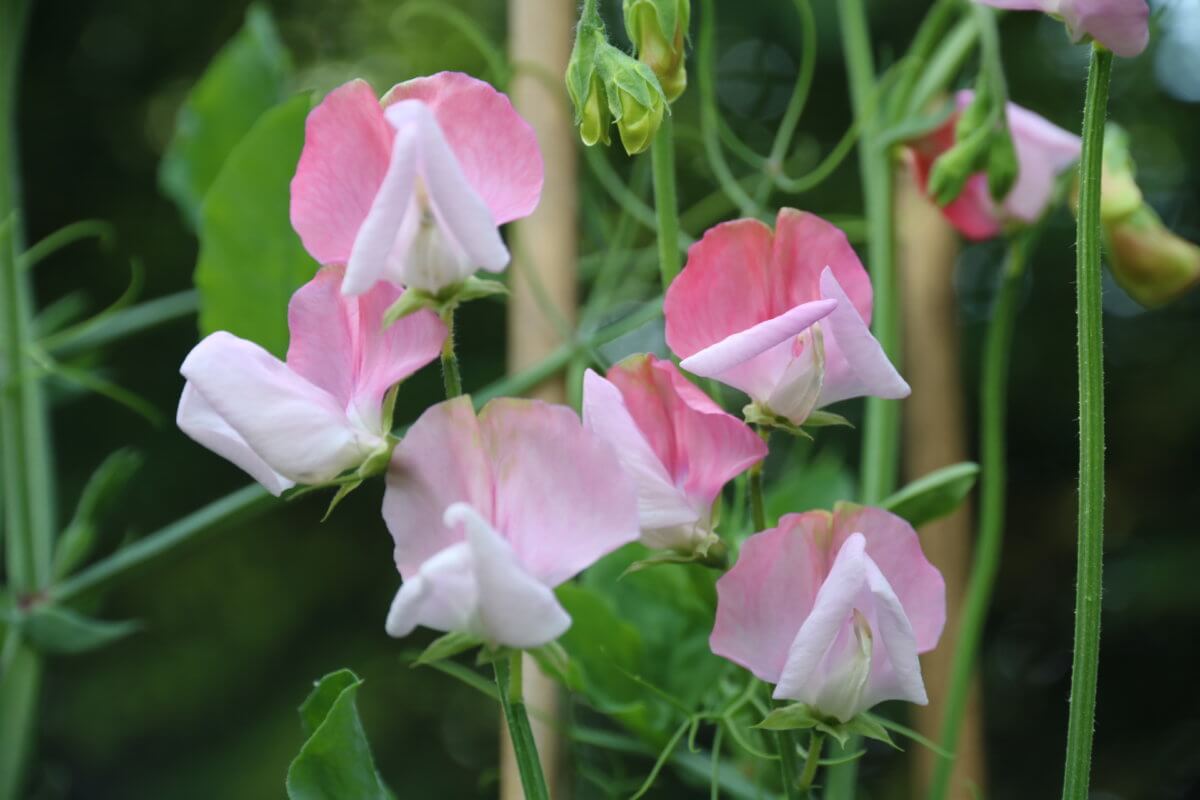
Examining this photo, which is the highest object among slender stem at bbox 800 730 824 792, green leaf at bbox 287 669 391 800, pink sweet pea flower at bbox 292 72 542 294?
pink sweet pea flower at bbox 292 72 542 294

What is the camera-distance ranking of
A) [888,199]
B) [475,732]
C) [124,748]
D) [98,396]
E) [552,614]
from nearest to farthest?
[552,614], [888,199], [98,396], [124,748], [475,732]

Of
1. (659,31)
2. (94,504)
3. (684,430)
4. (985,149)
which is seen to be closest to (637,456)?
(684,430)

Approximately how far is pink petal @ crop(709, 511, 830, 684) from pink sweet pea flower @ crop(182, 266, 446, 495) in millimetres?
106

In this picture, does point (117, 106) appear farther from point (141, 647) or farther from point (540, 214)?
point (540, 214)

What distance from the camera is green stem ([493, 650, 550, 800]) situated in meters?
0.33

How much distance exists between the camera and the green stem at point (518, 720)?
1.09 feet

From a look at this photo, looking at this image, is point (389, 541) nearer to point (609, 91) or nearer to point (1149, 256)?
point (1149, 256)

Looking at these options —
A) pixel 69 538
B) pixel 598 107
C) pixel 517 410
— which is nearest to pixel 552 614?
pixel 517 410

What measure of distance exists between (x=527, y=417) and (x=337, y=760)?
12 cm

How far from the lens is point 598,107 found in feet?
1.21

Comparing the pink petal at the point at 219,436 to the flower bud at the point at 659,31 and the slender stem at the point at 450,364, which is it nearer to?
the slender stem at the point at 450,364

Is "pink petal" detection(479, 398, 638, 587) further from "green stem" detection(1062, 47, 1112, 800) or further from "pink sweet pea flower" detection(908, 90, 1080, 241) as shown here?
"pink sweet pea flower" detection(908, 90, 1080, 241)

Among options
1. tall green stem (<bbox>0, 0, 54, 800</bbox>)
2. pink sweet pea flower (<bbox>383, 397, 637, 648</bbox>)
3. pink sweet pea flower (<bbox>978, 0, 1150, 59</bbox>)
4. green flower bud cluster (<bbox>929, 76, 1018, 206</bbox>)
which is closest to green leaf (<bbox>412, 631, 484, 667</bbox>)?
pink sweet pea flower (<bbox>383, 397, 637, 648</bbox>)

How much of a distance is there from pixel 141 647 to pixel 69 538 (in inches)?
47.1
